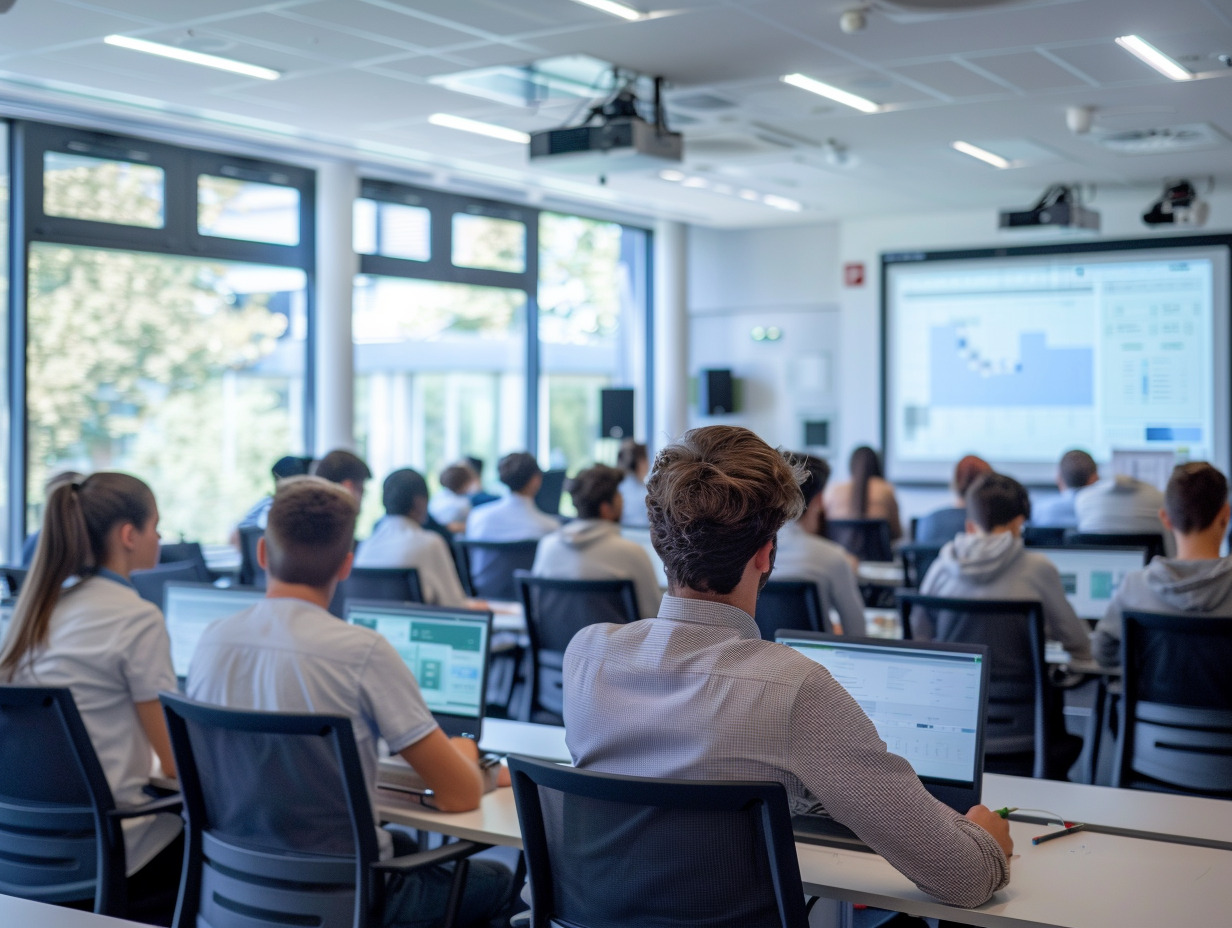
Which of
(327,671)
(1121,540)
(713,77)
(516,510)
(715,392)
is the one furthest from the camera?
(715,392)

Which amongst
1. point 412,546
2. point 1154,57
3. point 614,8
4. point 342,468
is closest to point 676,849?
point 412,546

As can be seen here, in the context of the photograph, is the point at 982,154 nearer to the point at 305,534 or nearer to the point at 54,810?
the point at 305,534

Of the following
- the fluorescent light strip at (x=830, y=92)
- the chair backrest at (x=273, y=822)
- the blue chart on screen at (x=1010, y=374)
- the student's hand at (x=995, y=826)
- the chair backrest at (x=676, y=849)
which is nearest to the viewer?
the chair backrest at (x=676, y=849)

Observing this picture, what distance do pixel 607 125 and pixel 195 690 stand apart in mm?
3984

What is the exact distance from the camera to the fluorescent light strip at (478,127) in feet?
24.3

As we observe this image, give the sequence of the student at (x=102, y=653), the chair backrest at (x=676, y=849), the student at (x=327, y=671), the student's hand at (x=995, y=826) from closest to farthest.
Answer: the chair backrest at (x=676, y=849) → the student's hand at (x=995, y=826) → the student at (x=327, y=671) → the student at (x=102, y=653)

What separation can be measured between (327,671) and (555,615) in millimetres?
2167

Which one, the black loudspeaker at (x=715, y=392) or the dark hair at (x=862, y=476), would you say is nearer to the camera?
the dark hair at (x=862, y=476)

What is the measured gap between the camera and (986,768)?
3.99 metres

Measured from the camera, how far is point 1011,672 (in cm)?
399

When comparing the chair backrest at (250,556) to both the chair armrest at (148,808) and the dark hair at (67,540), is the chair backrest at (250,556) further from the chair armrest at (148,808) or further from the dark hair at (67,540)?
the chair armrest at (148,808)

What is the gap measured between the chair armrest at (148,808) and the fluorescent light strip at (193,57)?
13.4ft

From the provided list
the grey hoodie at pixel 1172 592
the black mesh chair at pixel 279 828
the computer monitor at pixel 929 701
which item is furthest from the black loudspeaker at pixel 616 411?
the black mesh chair at pixel 279 828

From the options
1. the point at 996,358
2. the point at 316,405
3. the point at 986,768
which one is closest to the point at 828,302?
the point at 996,358
